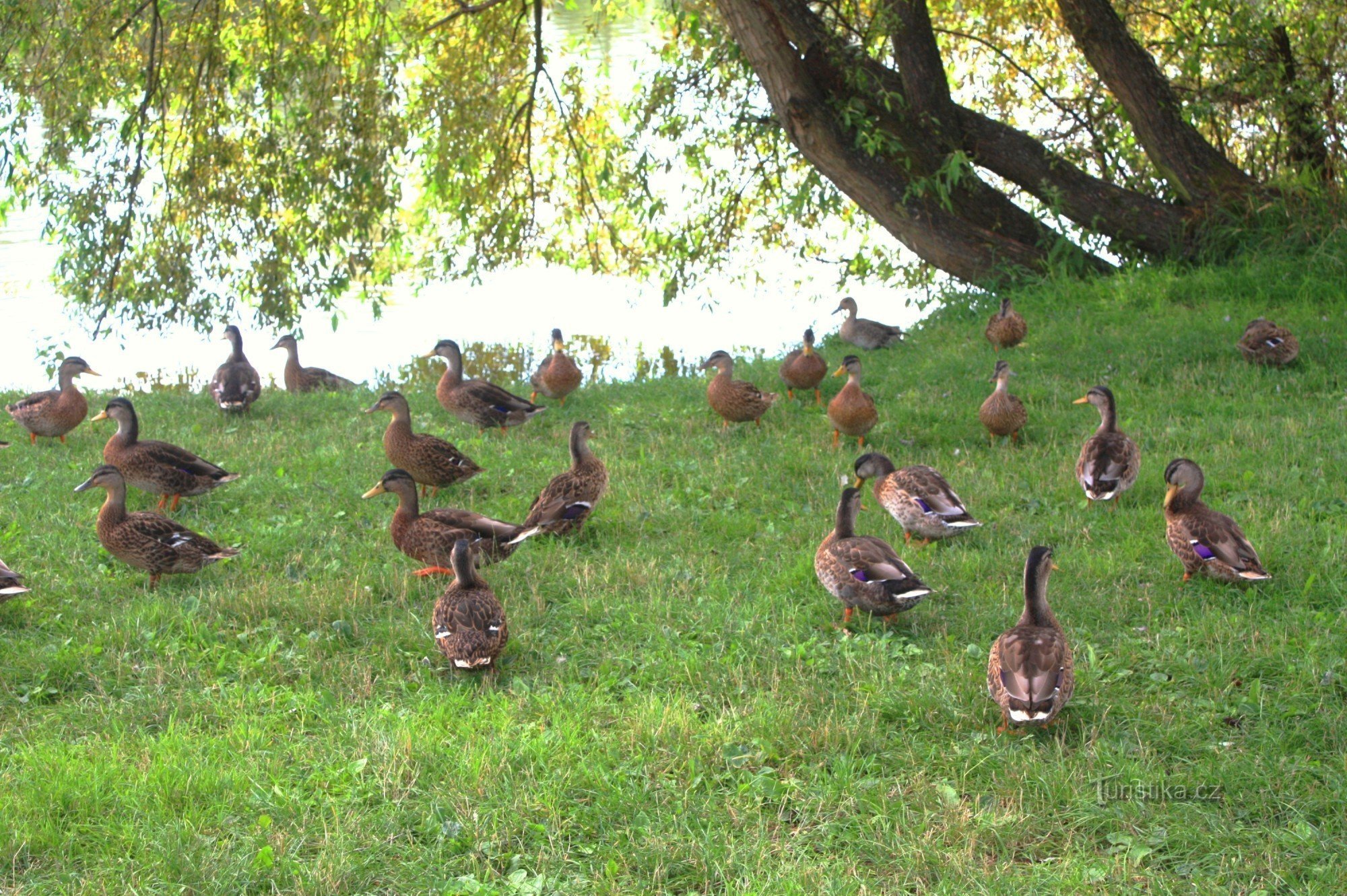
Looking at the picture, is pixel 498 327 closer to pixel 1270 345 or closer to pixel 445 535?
pixel 1270 345

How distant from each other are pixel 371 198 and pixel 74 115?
3.32 metres

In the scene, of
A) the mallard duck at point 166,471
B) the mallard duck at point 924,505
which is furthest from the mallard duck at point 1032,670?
the mallard duck at point 166,471

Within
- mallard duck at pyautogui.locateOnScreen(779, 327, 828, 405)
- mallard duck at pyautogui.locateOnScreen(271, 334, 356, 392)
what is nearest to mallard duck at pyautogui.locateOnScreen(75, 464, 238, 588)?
mallard duck at pyautogui.locateOnScreen(779, 327, 828, 405)

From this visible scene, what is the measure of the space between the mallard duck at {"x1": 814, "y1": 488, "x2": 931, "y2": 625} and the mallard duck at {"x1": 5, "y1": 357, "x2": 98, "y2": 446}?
7.66 metres

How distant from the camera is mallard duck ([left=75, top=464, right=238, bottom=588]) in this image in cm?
762

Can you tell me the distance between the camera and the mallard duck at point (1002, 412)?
10.2m

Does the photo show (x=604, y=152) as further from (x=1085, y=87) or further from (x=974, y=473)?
(x=974, y=473)

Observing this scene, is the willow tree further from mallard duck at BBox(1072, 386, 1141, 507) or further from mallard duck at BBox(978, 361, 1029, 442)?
mallard duck at BBox(1072, 386, 1141, 507)

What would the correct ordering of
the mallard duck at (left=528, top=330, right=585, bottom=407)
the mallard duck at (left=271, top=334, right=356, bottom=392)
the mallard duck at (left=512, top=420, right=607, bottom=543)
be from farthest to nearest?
the mallard duck at (left=271, top=334, right=356, bottom=392), the mallard duck at (left=528, top=330, right=585, bottom=407), the mallard duck at (left=512, top=420, right=607, bottom=543)

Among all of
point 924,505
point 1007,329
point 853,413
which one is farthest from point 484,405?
point 1007,329

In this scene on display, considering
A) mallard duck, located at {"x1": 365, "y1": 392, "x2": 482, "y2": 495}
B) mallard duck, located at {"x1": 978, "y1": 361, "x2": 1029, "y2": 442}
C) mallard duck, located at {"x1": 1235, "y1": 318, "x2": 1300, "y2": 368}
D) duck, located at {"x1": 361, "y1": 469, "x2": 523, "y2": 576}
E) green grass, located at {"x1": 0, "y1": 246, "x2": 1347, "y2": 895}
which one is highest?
mallard duck, located at {"x1": 1235, "y1": 318, "x2": 1300, "y2": 368}

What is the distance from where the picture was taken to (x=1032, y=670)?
18.1 ft

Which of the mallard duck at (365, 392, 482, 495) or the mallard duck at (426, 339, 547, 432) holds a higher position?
the mallard duck at (426, 339, 547, 432)

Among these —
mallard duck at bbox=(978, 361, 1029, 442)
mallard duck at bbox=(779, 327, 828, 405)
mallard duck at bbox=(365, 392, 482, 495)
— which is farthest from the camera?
mallard duck at bbox=(779, 327, 828, 405)
